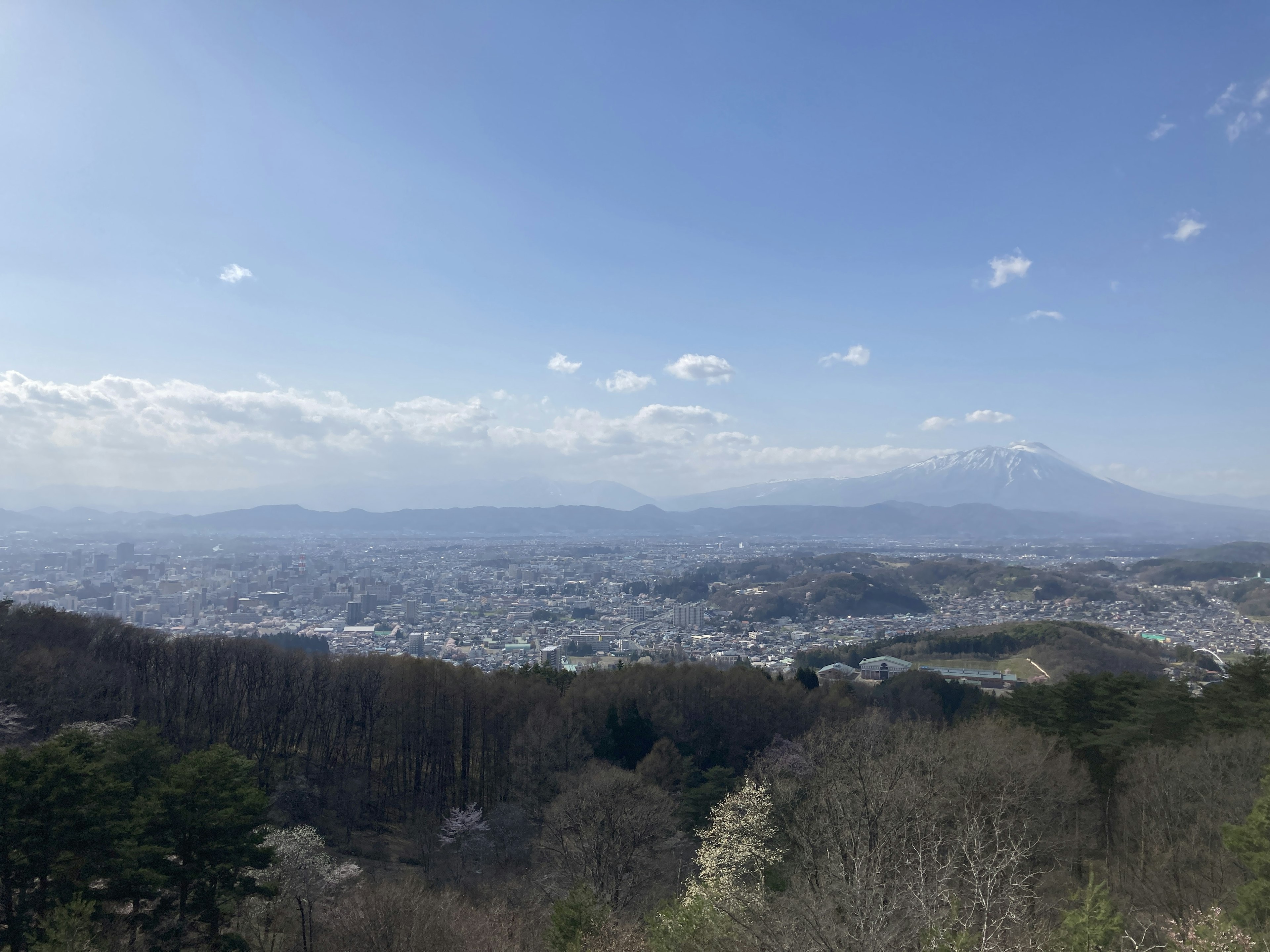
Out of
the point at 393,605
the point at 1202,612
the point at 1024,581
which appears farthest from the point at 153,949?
the point at 1024,581

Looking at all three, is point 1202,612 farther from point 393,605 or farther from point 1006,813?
point 393,605

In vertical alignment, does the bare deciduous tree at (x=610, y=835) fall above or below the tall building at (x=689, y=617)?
above

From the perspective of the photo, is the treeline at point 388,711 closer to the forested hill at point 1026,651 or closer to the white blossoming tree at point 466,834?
the white blossoming tree at point 466,834

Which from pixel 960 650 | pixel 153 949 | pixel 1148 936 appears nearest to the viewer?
pixel 153 949

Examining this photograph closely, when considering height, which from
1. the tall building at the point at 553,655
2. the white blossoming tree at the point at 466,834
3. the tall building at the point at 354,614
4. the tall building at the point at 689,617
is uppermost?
the white blossoming tree at the point at 466,834

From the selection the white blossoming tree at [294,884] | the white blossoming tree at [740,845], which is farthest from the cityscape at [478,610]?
the white blossoming tree at [294,884]

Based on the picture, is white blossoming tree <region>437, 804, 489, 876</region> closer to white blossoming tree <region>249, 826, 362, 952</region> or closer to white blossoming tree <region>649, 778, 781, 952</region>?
white blossoming tree <region>249, 826, 362, 952</region>
